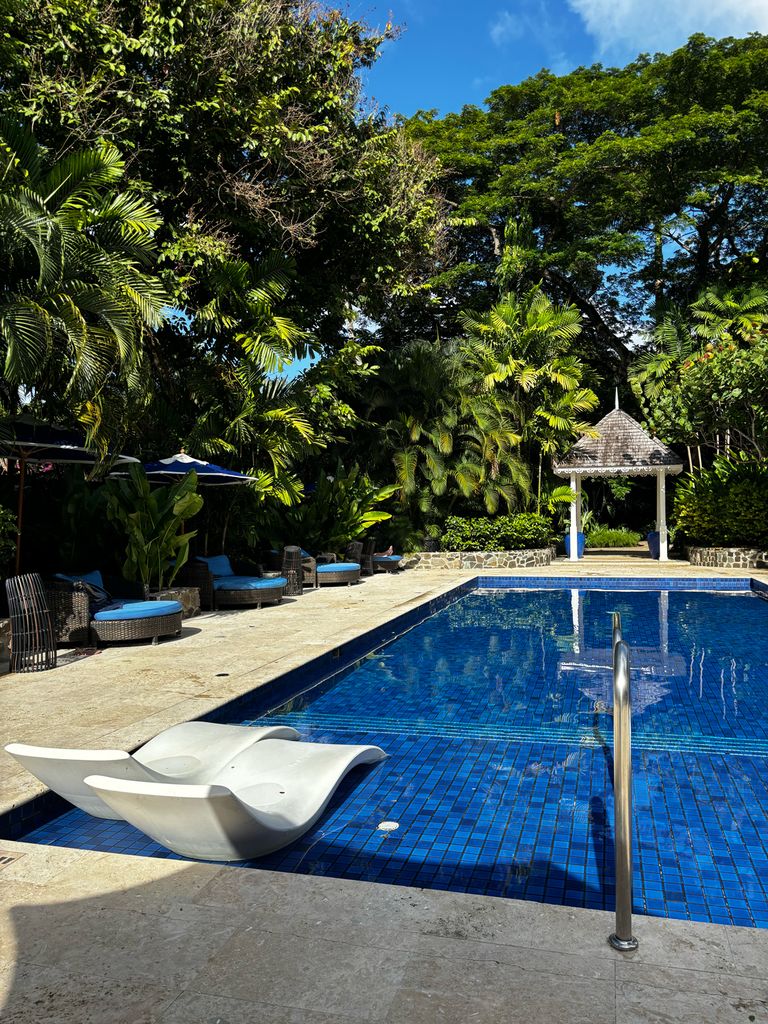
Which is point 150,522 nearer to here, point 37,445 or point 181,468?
point 181,468

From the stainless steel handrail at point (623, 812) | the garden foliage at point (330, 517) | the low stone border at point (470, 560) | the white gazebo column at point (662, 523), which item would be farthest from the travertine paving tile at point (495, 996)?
the white gazebo column at point (662, 523)

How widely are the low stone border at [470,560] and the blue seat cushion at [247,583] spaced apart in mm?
7751

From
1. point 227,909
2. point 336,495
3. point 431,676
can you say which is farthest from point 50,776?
point 336,495

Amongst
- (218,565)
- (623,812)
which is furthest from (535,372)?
(623,812)

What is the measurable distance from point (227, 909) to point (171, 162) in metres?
13.4

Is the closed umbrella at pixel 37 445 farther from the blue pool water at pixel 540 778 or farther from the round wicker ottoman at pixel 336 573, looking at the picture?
the round wicker ottoman at pixel 336 573

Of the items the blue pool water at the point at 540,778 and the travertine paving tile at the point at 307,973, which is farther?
the blue pool water at the point at 540,778

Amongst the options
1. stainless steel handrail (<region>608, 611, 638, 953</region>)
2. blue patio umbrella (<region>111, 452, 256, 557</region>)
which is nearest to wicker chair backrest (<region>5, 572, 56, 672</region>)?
blue patio umbrella (<region>111, 452, 256, 557</region>)

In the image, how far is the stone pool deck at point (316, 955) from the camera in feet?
7.63

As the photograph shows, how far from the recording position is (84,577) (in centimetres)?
973

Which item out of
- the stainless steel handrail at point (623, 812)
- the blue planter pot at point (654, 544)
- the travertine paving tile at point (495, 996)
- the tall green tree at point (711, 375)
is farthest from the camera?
the blue planter pot at point (654, 544)

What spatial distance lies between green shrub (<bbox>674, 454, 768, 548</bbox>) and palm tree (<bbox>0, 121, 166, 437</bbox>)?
Answer: 14.9m

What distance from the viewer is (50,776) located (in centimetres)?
384

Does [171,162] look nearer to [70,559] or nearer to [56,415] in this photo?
[56,415]
